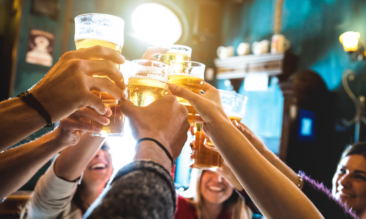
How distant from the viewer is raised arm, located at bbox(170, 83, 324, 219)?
2.53 feet

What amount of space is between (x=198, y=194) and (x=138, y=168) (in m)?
2.12

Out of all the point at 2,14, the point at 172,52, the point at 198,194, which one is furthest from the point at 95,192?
the point at 2,14

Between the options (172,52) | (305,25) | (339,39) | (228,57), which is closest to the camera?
(172,52)

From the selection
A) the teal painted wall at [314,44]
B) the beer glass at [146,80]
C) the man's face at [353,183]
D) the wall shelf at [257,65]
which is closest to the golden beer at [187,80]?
the beer glass at [146,80]

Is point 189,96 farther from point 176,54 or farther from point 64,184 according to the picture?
point 64,184

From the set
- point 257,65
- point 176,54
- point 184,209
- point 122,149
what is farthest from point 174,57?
point 257,65

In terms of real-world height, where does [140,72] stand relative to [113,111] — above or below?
above

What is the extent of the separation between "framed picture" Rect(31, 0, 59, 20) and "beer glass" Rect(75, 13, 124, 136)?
165 inches

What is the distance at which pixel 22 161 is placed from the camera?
1042 millimetres

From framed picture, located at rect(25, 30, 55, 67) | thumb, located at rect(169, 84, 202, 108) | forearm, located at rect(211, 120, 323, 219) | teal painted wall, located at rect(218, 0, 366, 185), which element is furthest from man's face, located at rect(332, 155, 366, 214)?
framed picture, located at rect(25, 30, 55, 67)

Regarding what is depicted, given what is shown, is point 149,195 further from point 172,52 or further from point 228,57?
point 228,57

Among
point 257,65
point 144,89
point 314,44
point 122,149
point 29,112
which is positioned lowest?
point 122,149

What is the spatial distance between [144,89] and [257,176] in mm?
465

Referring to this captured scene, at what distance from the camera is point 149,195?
0.56 metres
